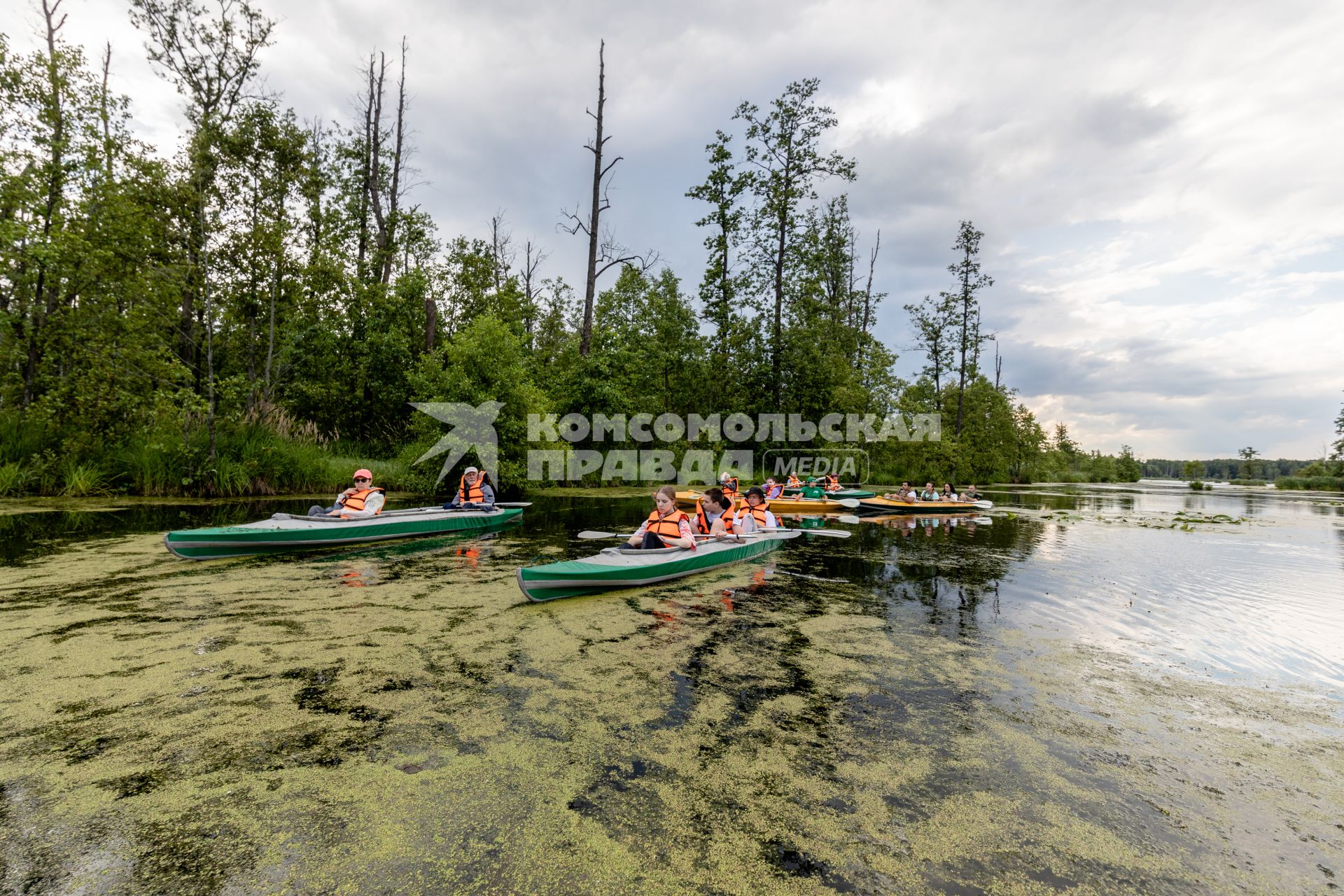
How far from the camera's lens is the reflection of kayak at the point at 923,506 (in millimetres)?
16453

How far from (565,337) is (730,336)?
11188mm

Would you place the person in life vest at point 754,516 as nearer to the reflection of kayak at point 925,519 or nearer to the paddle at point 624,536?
the paddle at point 624,536

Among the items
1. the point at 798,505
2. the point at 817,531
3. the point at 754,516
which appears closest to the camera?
the point at 754,516

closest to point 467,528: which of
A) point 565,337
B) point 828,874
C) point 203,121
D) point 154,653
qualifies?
point 154,653

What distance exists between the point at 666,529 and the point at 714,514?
5.69ft

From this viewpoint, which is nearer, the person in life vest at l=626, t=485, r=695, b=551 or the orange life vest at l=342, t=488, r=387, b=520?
the person in life vest at l=626, t=485, r=695, b=551

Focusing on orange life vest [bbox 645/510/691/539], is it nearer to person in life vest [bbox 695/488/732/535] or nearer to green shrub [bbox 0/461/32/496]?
person in life vest [bbox 695/488/732/535]

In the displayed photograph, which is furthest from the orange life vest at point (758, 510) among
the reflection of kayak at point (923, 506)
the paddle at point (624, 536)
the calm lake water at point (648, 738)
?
the reflection of kayak at point (923, 506)

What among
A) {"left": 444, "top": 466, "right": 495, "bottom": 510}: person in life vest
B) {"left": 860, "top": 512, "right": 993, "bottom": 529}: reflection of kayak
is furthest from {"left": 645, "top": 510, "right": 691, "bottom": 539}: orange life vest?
{"left": 860, "top": 512, "right": 993, "bottom": 529}: reflection of kayak

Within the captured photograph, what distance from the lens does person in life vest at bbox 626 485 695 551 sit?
23.9 feet

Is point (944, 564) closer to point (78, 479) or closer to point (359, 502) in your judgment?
point (359, 502)

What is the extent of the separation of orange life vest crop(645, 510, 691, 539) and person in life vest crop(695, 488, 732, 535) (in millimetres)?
1268

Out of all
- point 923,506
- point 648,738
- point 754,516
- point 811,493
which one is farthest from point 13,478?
point 923,506

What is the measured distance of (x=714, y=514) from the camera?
9.05 metres
